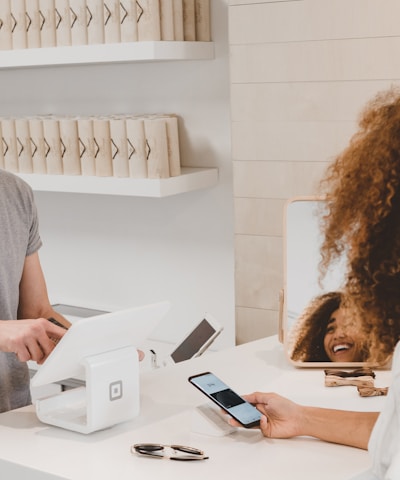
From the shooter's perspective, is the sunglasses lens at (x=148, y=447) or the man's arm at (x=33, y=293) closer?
the sunglasses lens at (x=148, y=447)

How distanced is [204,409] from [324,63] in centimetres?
105

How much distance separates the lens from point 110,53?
2.90 m

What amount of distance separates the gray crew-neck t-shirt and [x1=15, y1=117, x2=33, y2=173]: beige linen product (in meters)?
1.16

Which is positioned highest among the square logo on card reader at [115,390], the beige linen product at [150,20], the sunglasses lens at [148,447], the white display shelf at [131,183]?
the beige linen product at [150,20]

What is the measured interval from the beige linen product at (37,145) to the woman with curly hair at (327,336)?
4.46ft

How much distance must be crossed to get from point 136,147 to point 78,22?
1.52 feet

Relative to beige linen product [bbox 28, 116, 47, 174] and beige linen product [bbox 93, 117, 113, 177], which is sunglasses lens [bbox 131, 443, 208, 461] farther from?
beige linen product [bbox 28, 116, 47, 174]

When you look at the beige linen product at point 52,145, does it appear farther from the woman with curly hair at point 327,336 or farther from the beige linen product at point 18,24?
the woman with curly hair at point 327,336

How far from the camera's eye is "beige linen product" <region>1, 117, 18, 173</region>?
127 inches

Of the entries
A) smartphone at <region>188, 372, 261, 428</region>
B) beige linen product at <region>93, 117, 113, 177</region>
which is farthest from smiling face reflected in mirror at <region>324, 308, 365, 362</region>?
beige linen product at <region>93, 117, 113, 177</region>

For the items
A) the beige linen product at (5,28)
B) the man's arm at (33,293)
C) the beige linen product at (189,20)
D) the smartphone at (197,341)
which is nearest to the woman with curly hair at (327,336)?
the smartphone at (197,341)

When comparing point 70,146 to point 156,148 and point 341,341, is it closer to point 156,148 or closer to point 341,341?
point 156,148

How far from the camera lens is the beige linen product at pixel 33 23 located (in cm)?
309

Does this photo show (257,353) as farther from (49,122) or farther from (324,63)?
(49,122)
